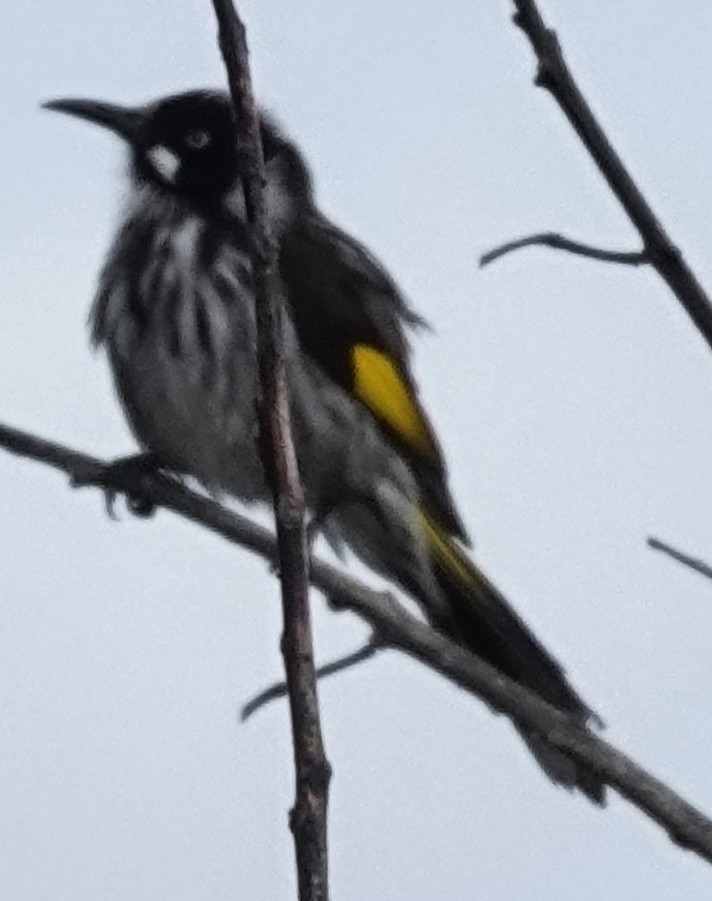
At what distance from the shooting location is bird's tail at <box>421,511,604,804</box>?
519 cm

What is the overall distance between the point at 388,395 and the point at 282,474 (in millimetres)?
3428

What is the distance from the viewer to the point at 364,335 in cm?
574

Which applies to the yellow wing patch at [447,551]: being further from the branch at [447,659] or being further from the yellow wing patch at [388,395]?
the branch at [447,659]

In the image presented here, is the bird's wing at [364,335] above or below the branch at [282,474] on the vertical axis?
below

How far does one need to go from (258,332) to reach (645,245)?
28.4 inches

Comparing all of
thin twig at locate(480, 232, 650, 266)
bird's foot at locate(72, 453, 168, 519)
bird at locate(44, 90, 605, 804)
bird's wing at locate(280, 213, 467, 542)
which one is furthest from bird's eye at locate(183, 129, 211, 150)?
thin twig at locate(480, 232, 650, 266)

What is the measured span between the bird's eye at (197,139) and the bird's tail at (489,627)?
1.31 m

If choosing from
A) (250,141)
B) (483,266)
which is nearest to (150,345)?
(483,266)

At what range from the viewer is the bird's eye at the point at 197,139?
20.7 feet

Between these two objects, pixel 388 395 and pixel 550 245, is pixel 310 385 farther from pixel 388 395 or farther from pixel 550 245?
pixel 550 245

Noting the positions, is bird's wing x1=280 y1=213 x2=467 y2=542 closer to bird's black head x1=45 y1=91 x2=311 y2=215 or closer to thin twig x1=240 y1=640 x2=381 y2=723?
bird's black head x1=45 y1=91 x2=311 y2=215

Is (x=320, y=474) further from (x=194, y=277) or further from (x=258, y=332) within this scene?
(x=258, y=332)

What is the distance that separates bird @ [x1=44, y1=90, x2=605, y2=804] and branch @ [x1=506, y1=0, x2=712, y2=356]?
246 cm

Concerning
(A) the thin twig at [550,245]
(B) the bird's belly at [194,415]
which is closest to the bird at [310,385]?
(B) the bird's belly at [194,415]
